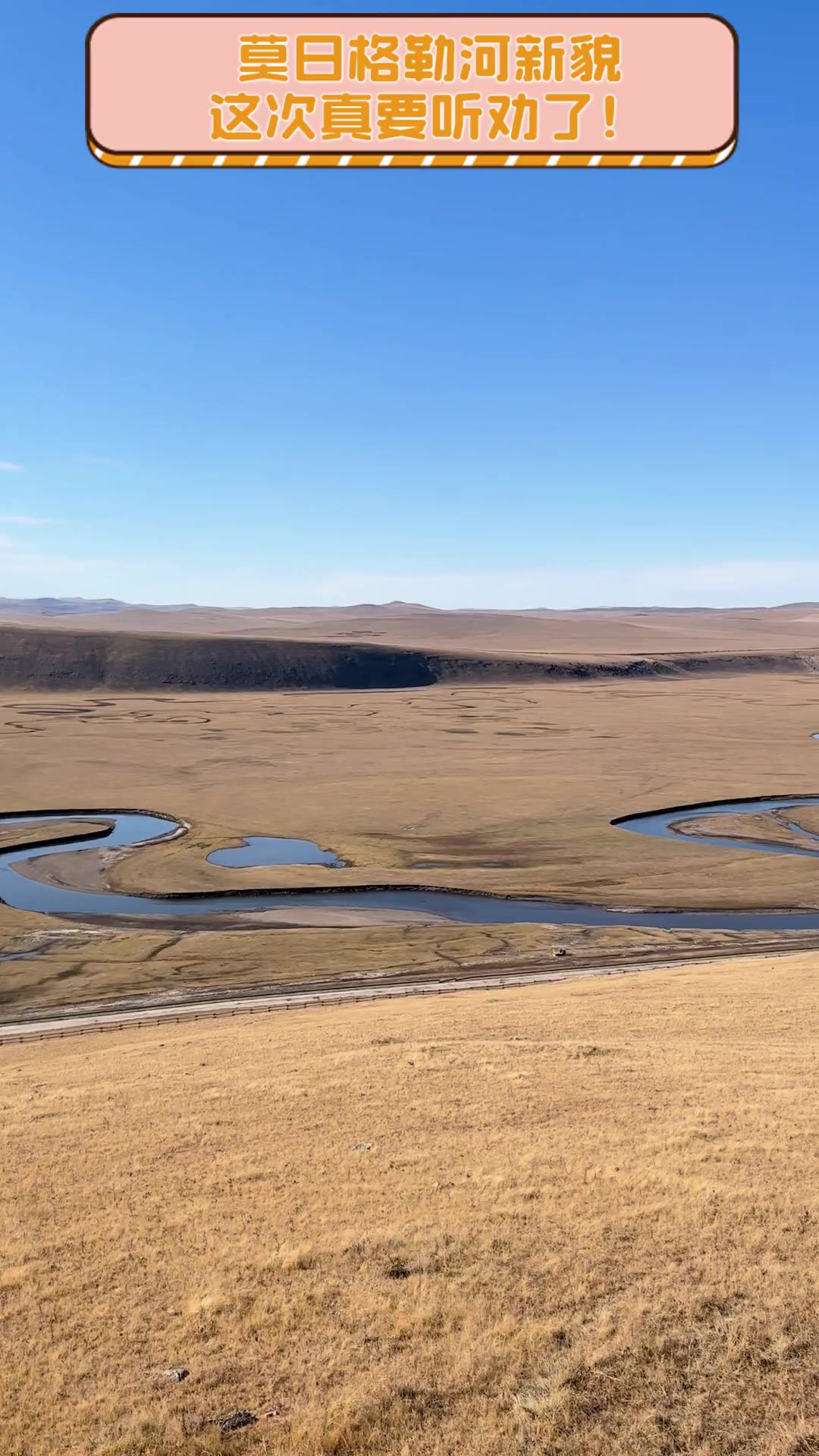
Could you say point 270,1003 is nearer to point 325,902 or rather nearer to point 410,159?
point 325,902

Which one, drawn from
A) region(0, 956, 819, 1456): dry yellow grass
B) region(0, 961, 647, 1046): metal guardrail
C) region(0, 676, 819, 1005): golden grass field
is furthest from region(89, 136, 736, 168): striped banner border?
region(0, 676, 819, 1005): golden grass field

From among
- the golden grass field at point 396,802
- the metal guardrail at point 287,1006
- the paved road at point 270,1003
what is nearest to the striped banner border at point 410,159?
the metal guardrail at point 287,1006

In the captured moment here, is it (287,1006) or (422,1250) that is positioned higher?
(422,1250)

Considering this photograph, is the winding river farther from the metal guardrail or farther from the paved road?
the metal guardrail

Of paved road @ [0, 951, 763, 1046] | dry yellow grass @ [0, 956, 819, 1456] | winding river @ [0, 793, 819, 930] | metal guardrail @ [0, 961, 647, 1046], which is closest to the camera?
dry yellow grass @ [0, 956, 819, 1456]

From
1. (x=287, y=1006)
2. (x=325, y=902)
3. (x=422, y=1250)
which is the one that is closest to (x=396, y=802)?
(x=325, y=902)
